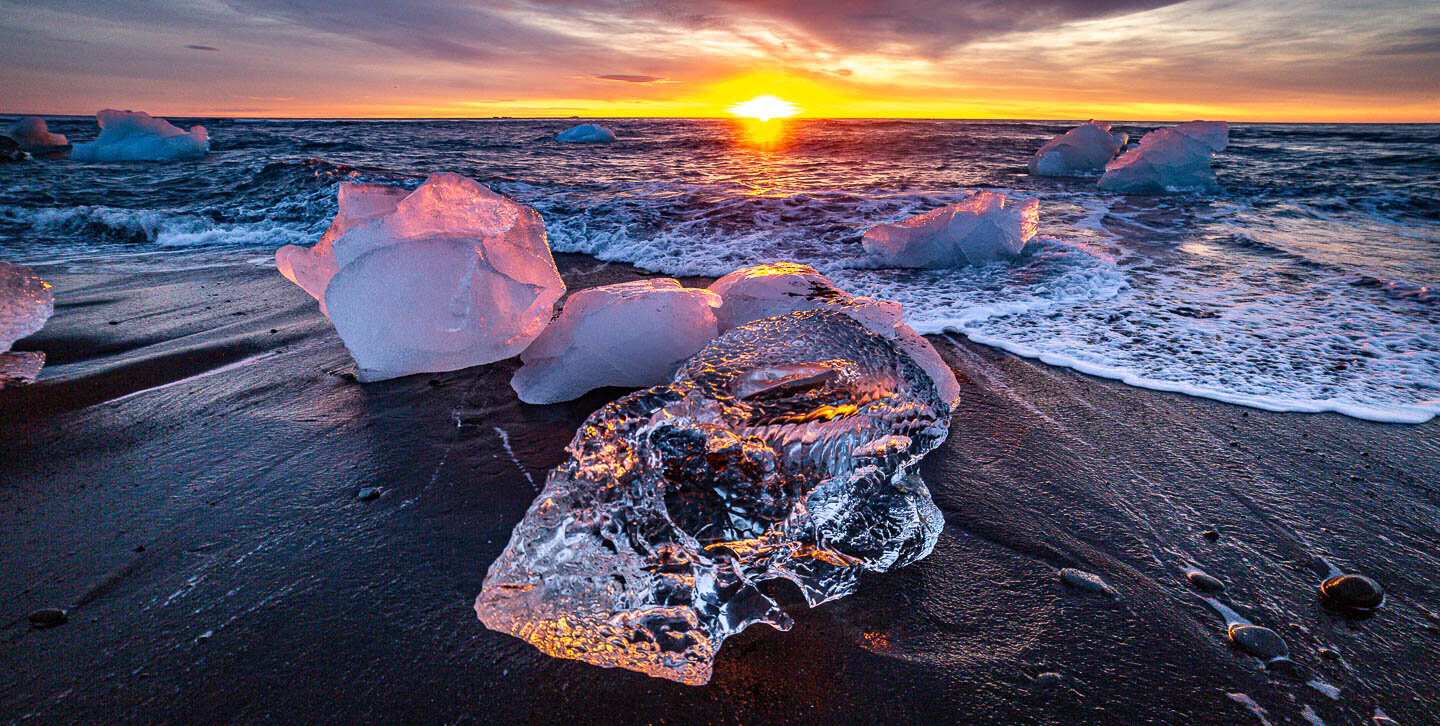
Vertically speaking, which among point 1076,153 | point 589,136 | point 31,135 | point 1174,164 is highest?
point 589,136

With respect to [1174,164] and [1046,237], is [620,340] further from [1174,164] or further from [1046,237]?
[1174,164]

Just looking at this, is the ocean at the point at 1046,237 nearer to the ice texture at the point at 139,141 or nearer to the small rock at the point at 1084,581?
the ice texture at the point at 139,141

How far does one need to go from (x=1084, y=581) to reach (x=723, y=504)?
0.97 metres

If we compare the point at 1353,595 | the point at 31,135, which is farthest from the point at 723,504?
the point at 31,135

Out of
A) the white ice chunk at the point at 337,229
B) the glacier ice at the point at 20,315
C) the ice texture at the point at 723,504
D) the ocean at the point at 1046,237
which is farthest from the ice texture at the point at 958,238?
the glacier ice at the point at 20,315

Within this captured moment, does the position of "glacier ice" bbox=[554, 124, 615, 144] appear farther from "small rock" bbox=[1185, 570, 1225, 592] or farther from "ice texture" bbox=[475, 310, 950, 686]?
"small rock" bbox=[1185, 570, 1225, 592]

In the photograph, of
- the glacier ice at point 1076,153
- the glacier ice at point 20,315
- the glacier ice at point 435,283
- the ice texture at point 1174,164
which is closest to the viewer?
the glacier ice at point 435,283

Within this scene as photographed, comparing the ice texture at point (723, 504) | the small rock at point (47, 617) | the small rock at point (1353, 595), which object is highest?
the ice texture at point (723, 504)

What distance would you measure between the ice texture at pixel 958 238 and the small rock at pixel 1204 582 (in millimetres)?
3852

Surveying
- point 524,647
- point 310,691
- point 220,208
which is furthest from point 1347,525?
point 220,208

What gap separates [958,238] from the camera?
5109mm

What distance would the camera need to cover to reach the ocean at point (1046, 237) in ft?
10.3

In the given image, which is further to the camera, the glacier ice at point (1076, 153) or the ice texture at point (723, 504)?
the glacier ice at point (1076, 153)

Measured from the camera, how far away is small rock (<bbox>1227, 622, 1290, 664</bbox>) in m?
1.37
